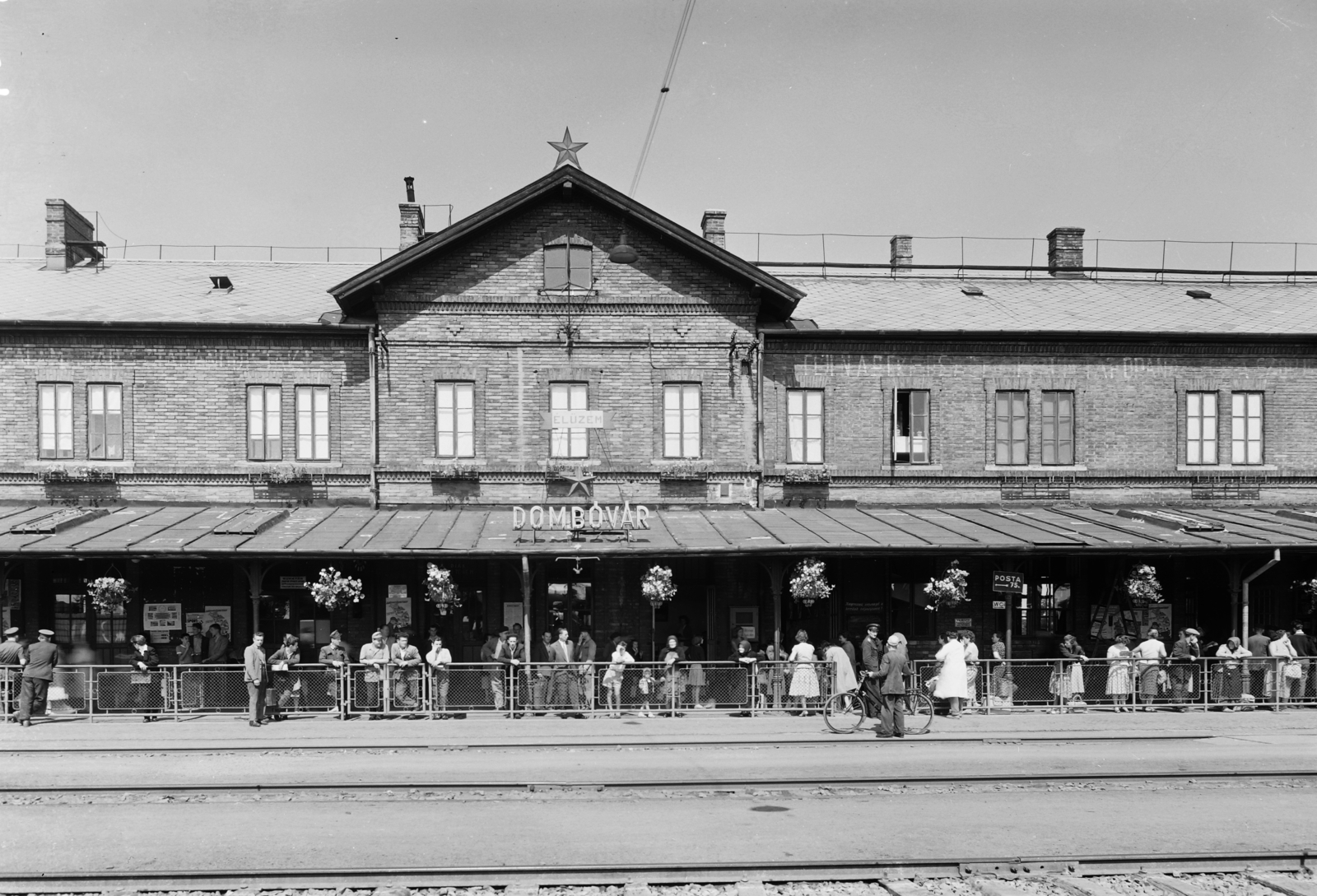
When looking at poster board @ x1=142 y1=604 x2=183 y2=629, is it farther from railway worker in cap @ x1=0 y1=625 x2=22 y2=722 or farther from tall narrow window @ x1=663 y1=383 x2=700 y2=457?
tall narrow window @ x1=663 y1=383 x2=700 y2=457

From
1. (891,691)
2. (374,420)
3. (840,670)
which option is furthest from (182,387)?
(891,691)

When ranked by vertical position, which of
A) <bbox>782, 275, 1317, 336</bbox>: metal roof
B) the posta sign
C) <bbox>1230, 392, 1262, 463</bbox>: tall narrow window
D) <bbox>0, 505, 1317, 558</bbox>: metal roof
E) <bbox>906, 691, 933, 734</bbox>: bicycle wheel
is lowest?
<bbox>906, 691, 933, 734</bbox>: bicycle wheel

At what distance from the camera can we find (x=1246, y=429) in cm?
2564

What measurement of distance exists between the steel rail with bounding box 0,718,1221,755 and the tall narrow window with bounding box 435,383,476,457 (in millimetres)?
9161

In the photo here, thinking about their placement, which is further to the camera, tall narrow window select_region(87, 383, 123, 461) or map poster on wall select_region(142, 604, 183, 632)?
tall narrow window select_region(87, 383, 123, 461)

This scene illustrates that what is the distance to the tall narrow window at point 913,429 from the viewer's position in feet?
82.3

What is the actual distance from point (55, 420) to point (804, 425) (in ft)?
58.2

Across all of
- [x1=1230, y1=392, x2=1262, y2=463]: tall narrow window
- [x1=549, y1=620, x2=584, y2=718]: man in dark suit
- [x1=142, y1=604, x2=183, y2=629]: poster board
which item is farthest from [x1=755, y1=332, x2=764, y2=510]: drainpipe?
[x1=142, y1=604, x2=183, y2=629]: poster board

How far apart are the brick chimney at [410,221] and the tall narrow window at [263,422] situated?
252 inches

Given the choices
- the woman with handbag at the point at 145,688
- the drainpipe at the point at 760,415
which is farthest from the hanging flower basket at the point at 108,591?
the drainpipe at the point at 760,415

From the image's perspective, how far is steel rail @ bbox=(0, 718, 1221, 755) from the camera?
51.4ft

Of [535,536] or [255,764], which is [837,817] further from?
[535,536]

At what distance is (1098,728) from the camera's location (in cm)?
1788

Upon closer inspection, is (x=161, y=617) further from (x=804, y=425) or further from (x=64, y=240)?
(x=804, y=425)
